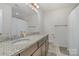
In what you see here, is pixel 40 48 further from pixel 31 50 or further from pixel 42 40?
pixel 31 50

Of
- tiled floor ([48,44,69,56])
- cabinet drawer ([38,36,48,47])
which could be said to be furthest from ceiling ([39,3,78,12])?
tiled floor ([48,44,69,56])

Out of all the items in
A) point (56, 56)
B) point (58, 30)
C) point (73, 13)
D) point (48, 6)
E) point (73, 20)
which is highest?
point (48, 6)

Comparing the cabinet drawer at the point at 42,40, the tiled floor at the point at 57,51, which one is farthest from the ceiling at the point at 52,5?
the tiled floor at the point at 57,51

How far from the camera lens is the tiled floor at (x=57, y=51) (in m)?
1.73

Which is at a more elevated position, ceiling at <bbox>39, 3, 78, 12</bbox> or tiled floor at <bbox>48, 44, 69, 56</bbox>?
ceiling at <bbox>39, 3, 78, 12</bbox>

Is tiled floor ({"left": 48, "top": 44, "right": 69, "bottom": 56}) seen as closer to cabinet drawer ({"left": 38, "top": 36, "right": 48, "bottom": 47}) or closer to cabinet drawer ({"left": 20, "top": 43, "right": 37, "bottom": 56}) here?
Answer: cabinet drawer ({"left": 38, "top": 36, "right": 48, "bottom": 47})

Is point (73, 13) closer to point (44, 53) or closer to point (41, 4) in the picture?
point (41, 4)

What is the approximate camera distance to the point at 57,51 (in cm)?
178

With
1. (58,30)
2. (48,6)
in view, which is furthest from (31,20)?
(58,30)

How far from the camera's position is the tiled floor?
1730 mm

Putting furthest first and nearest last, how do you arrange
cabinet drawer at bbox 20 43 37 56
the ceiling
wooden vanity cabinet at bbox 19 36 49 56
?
1. the ceiling
2. wooden vanity cabinet at bbox 19 36 49 56
3. cabinet drawer at bbox 20 43 37 56

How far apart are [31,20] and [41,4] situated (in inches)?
→ 12.3

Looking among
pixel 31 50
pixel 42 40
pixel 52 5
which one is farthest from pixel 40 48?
pixel 52 5

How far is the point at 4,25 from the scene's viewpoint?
5.57ft
